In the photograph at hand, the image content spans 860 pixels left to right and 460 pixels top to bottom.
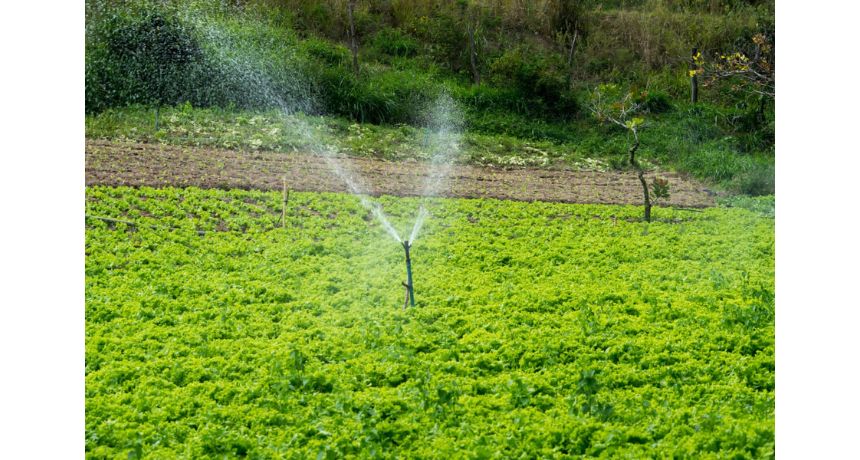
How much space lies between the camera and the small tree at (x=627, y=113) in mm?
7641

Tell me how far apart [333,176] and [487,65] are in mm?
2661

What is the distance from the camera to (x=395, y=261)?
640 centimetres

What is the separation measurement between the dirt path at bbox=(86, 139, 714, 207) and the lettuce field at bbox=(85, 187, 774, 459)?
38 cm

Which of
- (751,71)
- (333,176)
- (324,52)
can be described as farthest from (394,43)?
(751,71)

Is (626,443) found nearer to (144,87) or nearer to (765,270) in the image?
(765,270)

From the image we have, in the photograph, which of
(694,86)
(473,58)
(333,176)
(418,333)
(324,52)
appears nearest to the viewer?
(418,333)

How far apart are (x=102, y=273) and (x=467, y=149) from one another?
4.77 metres

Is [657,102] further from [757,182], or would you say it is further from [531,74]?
[757,182]

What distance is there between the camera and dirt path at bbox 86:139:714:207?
762 centimetres

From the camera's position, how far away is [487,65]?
394 inches

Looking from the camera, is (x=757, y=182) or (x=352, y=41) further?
(x=352, y=41)

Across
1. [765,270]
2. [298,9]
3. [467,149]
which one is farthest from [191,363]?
[298,9]

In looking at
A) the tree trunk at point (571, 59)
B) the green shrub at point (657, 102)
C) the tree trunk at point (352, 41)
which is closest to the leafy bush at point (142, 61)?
the tree trunk at point (352, 41)

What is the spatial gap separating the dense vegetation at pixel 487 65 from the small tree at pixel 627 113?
0.76ft
